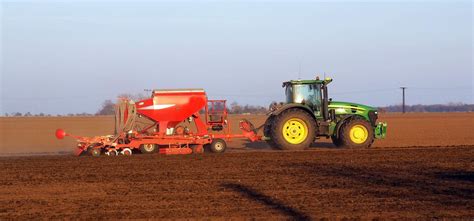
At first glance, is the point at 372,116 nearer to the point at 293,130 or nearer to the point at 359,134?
the point at 359,134

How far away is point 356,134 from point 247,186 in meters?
8.18

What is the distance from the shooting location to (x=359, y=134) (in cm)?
1964

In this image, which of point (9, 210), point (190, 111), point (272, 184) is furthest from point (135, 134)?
point (9, 210)

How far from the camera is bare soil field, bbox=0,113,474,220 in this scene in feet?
32.0

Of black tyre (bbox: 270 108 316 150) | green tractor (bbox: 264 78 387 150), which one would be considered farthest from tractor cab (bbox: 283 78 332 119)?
black tyre (bbox: 270 108 316 150)

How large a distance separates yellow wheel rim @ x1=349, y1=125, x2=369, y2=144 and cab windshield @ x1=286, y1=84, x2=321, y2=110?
47.3 inches

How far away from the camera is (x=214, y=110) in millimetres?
19812

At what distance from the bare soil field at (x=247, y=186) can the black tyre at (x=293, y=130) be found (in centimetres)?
114

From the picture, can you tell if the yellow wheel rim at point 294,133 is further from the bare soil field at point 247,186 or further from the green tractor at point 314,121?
the bare soil field at point 247,186

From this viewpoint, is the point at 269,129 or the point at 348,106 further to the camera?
the point at 348,106

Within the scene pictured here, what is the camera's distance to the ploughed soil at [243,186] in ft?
32.0

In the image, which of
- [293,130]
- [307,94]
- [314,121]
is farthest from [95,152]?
[307,94]

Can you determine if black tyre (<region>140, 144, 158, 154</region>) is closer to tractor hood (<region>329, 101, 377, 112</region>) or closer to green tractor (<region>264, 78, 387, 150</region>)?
green tractor (<region>264, 78, 387, 150</region>)

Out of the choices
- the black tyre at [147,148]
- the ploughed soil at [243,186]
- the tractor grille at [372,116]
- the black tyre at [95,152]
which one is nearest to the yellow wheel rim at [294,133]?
the ploughed soil at [243,186]
